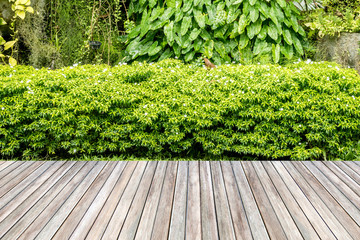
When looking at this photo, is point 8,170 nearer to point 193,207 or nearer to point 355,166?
point 193,207

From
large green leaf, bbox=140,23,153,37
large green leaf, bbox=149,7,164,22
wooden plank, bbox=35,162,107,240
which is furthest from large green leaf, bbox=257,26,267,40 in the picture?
wooden plank, bbox=35,162,107,240

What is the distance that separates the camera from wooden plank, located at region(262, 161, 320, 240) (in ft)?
5.49

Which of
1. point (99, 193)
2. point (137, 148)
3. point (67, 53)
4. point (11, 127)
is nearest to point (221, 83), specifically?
point (137, 148)

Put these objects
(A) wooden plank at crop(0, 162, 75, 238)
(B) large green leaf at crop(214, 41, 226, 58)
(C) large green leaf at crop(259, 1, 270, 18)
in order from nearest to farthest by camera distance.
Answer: (A) wooden plank at crop(0, 162, 75, 238) < (C) large green leaf at crop(259, 1, 270, 18) < (B) large green leaf at crop(214, 41, 226, 58)

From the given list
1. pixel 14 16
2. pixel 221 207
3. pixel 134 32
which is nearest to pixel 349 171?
pixel 221 207

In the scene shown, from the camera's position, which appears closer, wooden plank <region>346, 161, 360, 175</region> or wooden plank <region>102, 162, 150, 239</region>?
wooden plank <region>102, 162, 150, 239</region>

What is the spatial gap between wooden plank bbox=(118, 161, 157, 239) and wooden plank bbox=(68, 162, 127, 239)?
20 cm

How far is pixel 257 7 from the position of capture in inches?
163

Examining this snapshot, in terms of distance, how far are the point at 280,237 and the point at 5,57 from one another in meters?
4.33

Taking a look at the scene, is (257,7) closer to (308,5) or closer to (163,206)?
(308,5)

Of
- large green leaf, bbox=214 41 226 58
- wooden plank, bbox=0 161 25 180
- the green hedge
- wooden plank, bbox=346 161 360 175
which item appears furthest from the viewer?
large green leaf, bbox=214 41 226 58

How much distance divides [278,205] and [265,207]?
0.10 meters

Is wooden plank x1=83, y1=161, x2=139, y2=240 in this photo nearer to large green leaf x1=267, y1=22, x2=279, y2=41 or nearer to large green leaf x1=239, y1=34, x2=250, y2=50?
large green leaf x1=239, y1=34, x2=250, y2=50

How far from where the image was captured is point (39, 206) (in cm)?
193
